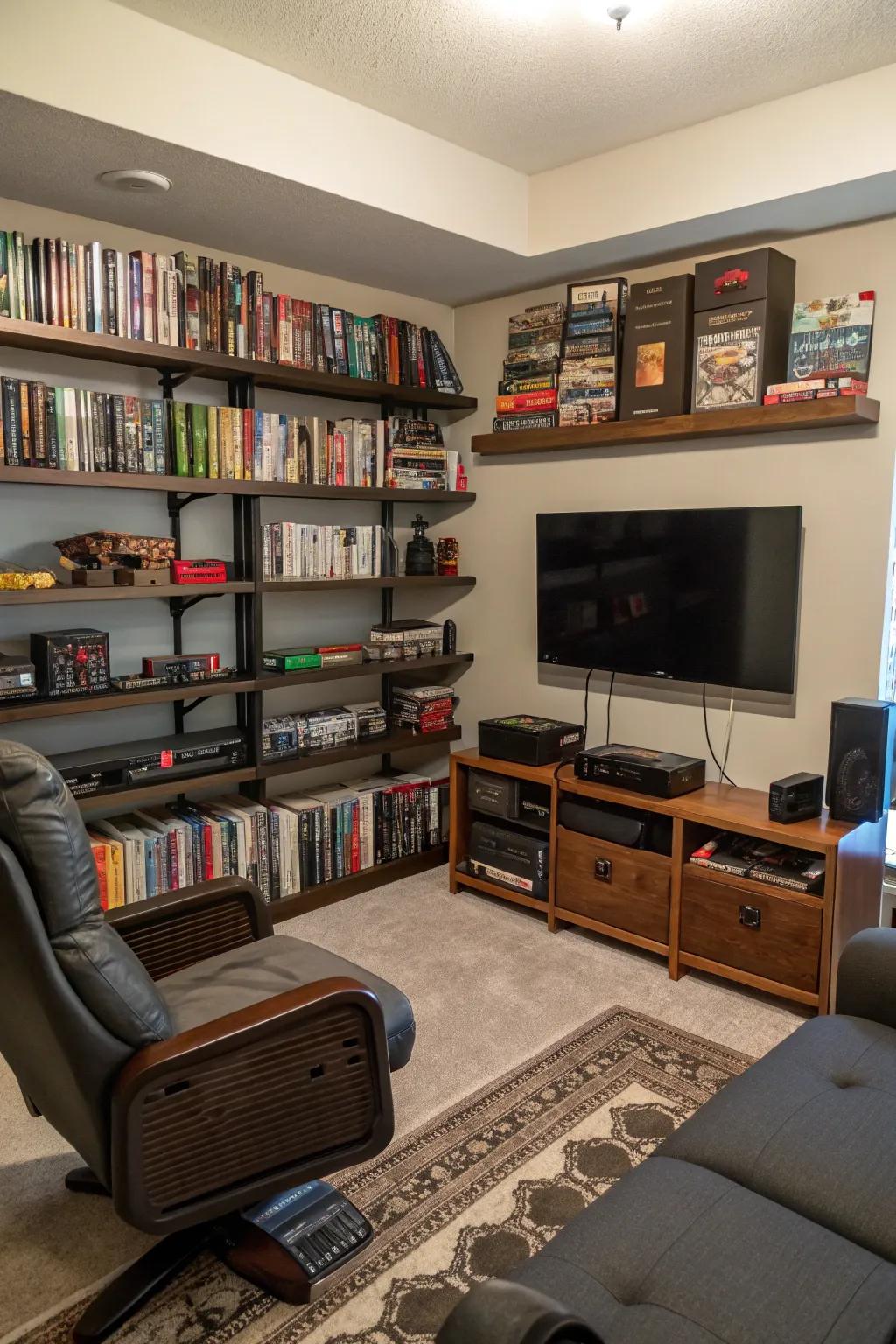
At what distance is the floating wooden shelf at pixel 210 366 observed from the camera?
2.73 metres

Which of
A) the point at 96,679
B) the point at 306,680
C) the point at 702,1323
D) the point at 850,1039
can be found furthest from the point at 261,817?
the point at 702,1323

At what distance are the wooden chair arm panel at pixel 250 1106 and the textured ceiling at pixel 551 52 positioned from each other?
7.43 ft

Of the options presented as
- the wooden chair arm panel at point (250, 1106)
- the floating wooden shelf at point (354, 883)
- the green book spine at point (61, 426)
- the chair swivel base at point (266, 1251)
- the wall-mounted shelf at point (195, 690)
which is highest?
the green book spine at point (61, 426)

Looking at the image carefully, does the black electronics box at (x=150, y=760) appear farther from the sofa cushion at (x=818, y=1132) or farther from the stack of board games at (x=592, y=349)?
the sofa cushion at (x=818, y=1132)

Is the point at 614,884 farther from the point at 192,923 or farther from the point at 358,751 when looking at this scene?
the point at 192,923

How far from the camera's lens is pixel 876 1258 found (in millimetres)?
1296

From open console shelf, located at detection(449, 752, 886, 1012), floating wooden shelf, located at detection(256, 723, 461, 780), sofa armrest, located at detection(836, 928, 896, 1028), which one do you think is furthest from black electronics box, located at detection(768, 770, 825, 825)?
floating wooden shelf, located at detection(256, 723, 461, 780)

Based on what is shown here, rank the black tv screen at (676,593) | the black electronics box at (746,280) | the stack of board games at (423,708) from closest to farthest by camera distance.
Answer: the black electronics box at (746,280)
the black tv screen at (676,593)
the stack of board games at (423,708)

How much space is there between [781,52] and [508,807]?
2499 mm

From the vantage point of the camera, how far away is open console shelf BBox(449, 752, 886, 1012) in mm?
2725

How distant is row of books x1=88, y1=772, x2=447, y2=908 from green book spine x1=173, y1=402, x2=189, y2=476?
1.21 meters

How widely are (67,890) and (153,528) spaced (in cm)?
209

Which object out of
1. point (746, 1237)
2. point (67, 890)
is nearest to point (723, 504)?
point (746, 1237)

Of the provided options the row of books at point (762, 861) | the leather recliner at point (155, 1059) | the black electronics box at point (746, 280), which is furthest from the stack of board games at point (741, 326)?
the leather recliner at point (155, 1059)
